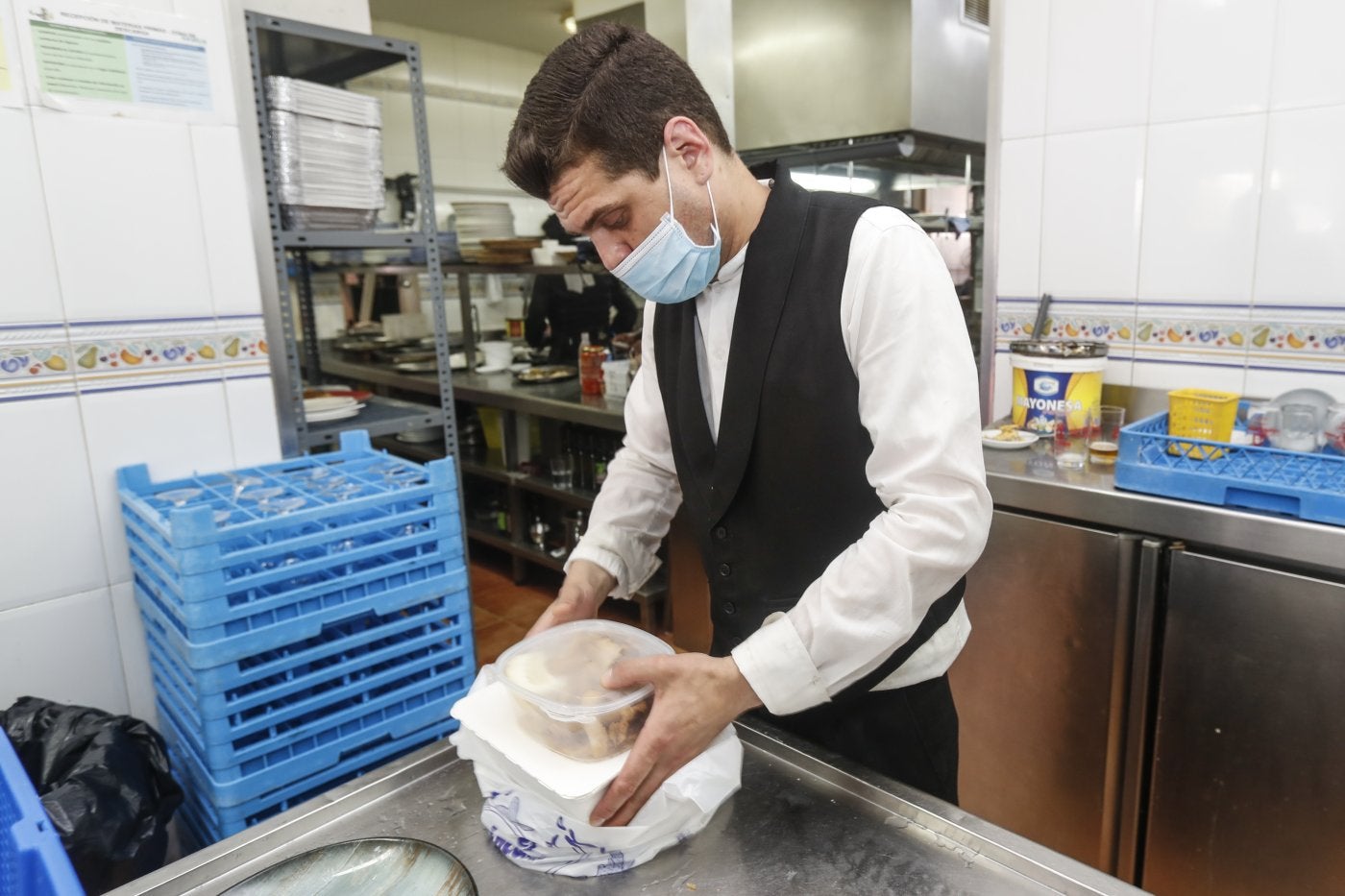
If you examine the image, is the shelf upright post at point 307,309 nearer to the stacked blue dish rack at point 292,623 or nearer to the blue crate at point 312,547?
the stacked blue dish rack at point 292,623

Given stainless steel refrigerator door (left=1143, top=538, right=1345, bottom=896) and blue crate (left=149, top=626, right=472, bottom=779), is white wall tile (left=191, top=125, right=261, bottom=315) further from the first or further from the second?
stainless steel refrigerator door (left=1143, top=538, right=1345, bottom=896)

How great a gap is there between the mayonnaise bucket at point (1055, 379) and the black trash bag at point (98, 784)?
2.01m

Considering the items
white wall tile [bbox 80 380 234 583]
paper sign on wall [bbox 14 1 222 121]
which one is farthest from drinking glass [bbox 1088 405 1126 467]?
paper sign on wall [bbox 14 1 222 121]

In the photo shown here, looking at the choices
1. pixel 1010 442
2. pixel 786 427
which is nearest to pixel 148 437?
pixel 786 427

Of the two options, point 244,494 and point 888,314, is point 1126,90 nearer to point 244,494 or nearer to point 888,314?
point 888,314

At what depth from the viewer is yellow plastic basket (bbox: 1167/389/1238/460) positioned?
5.59 feet

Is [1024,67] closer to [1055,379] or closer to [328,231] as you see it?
[1055,379]

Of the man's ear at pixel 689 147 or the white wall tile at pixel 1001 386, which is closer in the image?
the man's ear at pixel 689 147

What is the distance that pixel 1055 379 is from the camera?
2.08 metres

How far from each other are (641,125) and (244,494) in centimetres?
107

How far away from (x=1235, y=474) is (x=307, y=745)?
1765 millimetres

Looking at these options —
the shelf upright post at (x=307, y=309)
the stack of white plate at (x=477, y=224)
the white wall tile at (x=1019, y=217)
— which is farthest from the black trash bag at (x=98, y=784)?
the stack of white plate at (x=477, y=224)

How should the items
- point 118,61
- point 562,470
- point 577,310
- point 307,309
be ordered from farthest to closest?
point 577,310, point 562,470, point 307,309, point 118,61

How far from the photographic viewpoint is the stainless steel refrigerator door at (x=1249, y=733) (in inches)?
59.1
